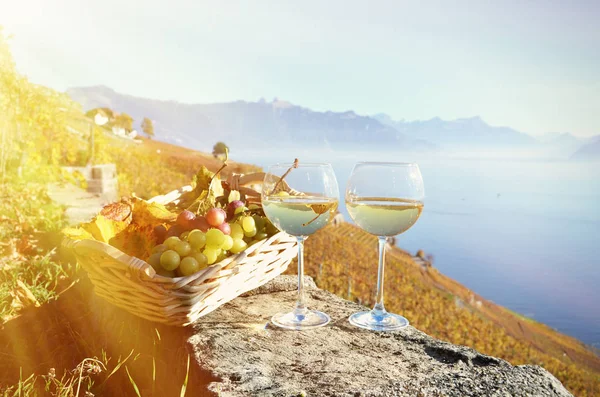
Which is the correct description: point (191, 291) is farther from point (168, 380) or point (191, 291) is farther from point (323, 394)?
point (323, 394)

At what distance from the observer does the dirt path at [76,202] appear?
19.0 ft

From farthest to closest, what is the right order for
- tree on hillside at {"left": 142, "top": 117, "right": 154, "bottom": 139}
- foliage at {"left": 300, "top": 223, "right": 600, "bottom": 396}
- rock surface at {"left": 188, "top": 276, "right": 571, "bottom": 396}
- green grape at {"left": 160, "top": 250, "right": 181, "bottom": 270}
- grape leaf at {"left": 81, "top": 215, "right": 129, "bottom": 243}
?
tree on hillside at {"left": 142, "top": 117, "right": 154, "bottom": 139} → foliage at {"left": 300, "top": 223, "right": 600, "bottom": 396} → grape leaf at {"left": 81, "top": 215, "right": 129, "bottom": 243} → green grape at {"left": 160, "top": 250, "right": 181, "bottom": 270} → rock surface at {"left": 188, "top": 276, "right": 571, "bottom": 396}

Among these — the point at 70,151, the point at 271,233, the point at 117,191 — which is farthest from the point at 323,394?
the point at 70,151

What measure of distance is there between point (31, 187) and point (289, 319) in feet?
19.9

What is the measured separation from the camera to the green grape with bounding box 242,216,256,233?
2.30 metres

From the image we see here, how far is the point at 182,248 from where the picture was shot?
1.98 m

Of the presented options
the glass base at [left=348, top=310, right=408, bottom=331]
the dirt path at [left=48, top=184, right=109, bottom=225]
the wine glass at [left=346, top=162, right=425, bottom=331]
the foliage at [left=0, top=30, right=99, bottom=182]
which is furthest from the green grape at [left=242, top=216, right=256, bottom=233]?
the foliage at [left=0, top=30, right=99, bottom=182]

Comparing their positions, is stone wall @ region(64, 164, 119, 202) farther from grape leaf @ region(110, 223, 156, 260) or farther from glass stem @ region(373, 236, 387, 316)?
glass stem @ region(373, 236, 387, 316)

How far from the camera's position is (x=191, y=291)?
183cm

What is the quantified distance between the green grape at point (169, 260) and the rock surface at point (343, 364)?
0.93ft

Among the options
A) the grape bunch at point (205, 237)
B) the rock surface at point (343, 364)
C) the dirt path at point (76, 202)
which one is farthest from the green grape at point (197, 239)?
the dirt path at point (76, 202)

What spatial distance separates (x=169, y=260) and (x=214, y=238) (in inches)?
8.7

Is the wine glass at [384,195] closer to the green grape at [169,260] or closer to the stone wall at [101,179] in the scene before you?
the green grape at [169,260]

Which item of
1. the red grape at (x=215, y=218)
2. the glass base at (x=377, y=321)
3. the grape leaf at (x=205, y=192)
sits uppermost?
the grape leaf at (x=205, y=192)
